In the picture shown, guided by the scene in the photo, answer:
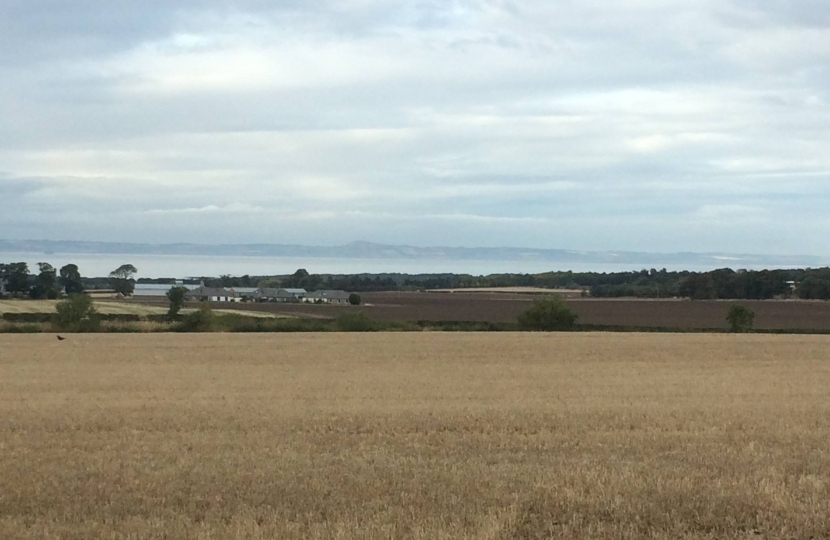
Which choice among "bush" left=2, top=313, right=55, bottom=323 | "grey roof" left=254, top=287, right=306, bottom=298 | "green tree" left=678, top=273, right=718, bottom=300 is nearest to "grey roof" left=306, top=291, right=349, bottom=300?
"grey roof" left=254, top=287, right=306, bottom=298

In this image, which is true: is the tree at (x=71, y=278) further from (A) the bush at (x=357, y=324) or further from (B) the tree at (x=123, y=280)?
(A) the bush at (x=357, y=324)

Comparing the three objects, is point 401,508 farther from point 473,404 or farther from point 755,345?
point 755,345

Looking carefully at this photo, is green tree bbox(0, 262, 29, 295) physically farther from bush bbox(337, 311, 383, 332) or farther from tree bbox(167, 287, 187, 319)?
bush bbox(337, 311, 383, 332)

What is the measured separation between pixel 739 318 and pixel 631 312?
14021mm

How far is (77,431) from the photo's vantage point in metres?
12.7

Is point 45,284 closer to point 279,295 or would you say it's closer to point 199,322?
point 279,295

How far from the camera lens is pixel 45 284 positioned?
10356 centimetres

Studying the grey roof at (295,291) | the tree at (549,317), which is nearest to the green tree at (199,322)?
the tree at (549,317)

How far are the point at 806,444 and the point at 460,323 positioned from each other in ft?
167

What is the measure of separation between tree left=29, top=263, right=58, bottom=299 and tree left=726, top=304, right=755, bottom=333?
73.3m

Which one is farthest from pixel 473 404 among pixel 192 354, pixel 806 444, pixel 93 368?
pixel 192 354

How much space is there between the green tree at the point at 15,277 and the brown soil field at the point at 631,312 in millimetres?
37432

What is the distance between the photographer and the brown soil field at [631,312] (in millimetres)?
62250

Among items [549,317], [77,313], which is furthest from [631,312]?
[77,313]
